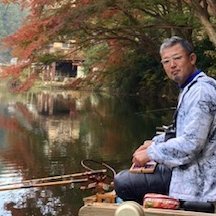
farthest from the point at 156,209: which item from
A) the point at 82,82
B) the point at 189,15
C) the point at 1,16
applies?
the point at 1,16

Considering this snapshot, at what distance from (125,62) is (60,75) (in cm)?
1681

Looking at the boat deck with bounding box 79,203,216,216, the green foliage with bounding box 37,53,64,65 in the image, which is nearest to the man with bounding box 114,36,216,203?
the boat deck with bounding box 79,203,216,216

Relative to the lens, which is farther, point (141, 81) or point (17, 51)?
point (141, 81)

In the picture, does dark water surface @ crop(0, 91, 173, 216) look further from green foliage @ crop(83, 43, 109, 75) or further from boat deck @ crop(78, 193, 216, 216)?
green foliage @ crop(83, 43, 109, 75)

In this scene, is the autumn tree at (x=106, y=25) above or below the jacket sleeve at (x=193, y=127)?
above

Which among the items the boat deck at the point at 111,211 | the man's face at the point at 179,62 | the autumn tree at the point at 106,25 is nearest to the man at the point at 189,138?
the man's face at the point at 179,62

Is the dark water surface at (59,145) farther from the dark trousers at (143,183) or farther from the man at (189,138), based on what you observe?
the man at (189,138)

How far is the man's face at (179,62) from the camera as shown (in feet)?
8.90

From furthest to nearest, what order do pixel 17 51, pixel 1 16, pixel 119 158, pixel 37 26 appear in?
pixel 1 16
pixel 17 51
pixel 37 26
pixel 119 158

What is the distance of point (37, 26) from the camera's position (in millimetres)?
13984

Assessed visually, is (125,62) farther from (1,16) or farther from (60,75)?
(1,16)

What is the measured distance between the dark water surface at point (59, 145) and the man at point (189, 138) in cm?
338

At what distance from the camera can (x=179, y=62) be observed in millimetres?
2713

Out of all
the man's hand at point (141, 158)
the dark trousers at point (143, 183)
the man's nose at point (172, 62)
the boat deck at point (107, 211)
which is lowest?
the boat deck at point (107, 211)
